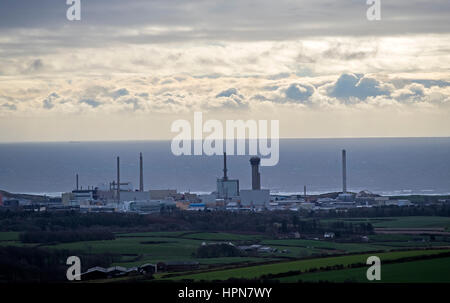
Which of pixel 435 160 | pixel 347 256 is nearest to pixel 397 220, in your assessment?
pixel 347 256

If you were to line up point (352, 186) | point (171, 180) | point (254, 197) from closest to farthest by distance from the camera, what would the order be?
point (254, 197) → point (352, 186) → point (171, 180)

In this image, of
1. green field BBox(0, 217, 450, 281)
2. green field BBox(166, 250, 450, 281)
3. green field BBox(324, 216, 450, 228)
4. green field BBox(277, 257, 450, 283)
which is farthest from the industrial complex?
green field BBox(277, 257, 450, 283)

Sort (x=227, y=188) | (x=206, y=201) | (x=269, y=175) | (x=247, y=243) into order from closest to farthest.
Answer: (x=247, y=243) < (x=206, y=201) < (x=227, y=188) < (x=269, y=175)

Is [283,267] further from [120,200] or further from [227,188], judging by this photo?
[120,200]

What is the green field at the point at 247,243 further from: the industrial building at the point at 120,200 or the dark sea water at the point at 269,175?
the dark sea water at the point at 269,175

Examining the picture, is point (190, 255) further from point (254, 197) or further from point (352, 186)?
point (352, 186)

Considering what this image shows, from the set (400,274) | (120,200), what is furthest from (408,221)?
(400,274)
